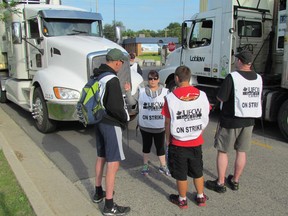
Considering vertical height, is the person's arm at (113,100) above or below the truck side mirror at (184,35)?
below

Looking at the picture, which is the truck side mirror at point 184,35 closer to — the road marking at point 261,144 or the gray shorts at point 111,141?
the road marking at point 261,144

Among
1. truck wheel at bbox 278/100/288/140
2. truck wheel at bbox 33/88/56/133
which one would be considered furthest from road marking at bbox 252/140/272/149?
truck wheel at bbox 33/88/56/133

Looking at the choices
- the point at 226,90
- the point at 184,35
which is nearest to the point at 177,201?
the point at 226,90

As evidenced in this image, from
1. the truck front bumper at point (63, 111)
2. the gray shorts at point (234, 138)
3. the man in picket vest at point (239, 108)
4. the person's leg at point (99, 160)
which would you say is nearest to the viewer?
the person's leg at point (99, 160)

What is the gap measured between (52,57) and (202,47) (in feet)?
12.9

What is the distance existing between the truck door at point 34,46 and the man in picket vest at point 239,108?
201 inches

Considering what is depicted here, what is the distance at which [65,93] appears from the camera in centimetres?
646

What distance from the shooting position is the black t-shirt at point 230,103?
3.93 metres

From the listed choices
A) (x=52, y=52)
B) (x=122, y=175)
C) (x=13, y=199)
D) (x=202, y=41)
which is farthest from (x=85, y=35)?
(x=13, y=199)

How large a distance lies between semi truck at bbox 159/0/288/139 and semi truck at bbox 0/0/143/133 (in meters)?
2.24

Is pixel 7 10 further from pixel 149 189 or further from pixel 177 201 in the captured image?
pixel 177 201

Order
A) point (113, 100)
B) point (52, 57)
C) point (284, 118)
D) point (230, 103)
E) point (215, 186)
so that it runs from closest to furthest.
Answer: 1. point (113, 100)
2. point (230, 103)
3. point (215, 186)
4. point (284, 118)
5. point (52, 57)

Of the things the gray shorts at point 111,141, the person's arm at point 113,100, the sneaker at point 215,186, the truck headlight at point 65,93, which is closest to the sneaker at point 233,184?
the sneaker at point 215,186

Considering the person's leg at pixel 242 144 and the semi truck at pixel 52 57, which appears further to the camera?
the semi truck at pixel 52 57
